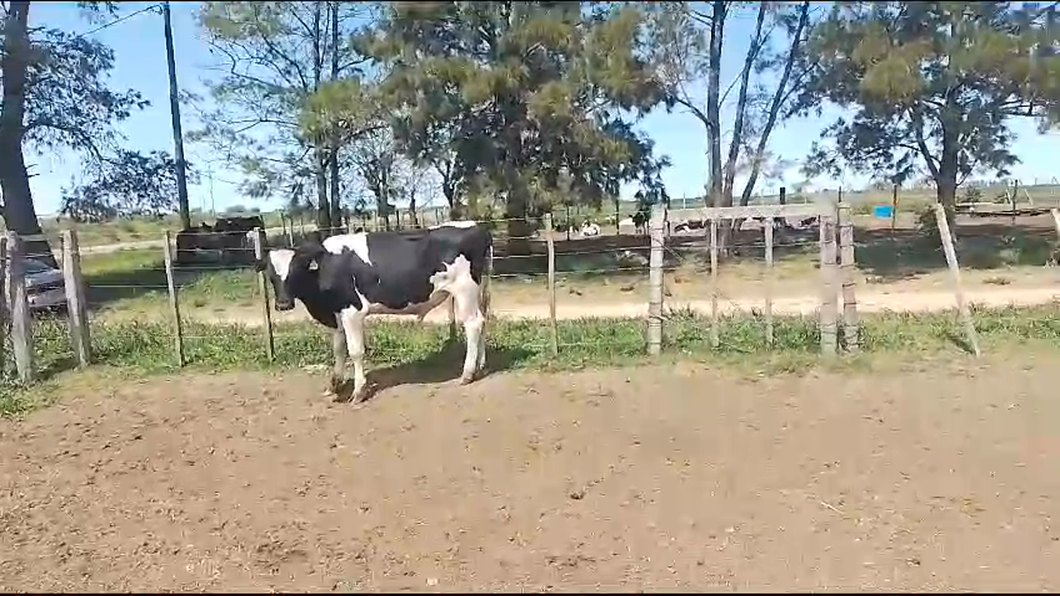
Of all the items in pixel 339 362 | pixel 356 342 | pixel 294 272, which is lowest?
pixel 339 362

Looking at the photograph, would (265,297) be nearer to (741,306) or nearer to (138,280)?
(741,306)

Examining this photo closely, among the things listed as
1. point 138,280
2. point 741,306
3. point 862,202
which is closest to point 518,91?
point 741,306

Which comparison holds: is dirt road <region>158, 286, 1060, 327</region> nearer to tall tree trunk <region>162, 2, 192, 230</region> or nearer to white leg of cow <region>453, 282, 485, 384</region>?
white leg of cow <region>453, 282, 485, 384</region>

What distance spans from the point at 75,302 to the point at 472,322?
3.87m

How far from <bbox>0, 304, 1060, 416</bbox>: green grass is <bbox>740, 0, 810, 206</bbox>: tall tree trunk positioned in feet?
33.8

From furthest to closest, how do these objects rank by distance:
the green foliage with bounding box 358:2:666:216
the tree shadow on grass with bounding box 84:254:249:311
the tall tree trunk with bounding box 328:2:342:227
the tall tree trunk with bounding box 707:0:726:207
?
1. the tall tree trunk with bounding box 328:2:342:227
2. the tall tree trunk with bounding box 707:0:726:207
3. the green foliage with bounding box 358:2:666:216
4. the tree shadow on grass with bounding box 84:254:249:311

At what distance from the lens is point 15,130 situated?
54.9 feet

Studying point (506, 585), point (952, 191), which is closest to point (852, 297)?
point (506, 585)

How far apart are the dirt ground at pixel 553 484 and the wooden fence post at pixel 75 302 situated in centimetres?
92

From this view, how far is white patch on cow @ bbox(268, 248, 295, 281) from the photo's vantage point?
730cm

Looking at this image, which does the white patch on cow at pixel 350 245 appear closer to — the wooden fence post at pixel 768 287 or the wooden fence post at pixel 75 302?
the wooden fence post at pixel 75 302

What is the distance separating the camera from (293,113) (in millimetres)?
22438

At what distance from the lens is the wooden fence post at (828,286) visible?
774cm

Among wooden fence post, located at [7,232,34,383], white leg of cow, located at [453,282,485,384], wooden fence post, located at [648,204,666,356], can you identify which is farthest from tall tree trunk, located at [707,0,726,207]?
wooden fence post, located at [7,232,34,383]
